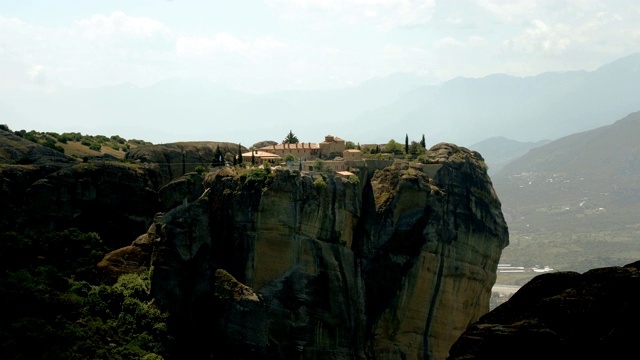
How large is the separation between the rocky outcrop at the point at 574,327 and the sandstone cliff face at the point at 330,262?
37.2 m

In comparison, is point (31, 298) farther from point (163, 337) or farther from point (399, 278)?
point (399, 278)

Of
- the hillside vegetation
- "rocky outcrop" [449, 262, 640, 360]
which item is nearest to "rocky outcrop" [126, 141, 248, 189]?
the hillside vegetation

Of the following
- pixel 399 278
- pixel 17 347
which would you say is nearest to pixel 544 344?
pixel 17 347

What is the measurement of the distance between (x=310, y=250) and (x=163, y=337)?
1329 cm

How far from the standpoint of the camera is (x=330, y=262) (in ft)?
227

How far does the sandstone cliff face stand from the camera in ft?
206

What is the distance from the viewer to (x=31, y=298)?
55.3m

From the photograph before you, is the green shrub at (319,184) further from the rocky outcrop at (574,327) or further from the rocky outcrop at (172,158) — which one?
the rocky outcrop at (574,327)

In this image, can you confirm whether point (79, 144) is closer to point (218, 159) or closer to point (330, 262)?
point (218, 159)

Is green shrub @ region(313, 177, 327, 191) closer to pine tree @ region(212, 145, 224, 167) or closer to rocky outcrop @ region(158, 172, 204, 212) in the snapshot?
rocky outcrop @ region(158, 172, 204, 212)

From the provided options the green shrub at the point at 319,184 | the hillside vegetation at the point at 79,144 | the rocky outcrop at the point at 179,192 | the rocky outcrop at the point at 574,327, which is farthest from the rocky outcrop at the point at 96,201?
the rocky outcrop at the point at 574,327

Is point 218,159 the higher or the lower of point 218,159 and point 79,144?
the lower

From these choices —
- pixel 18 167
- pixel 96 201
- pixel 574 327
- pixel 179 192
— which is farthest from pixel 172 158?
pixel 574 327

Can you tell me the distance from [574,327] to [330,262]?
4494cm
